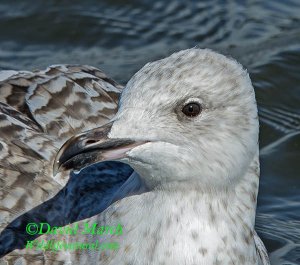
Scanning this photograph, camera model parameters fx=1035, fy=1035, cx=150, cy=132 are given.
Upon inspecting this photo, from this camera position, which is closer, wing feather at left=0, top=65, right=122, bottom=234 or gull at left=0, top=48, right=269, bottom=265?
gull at left=0, top=48, right=269, bottom=265

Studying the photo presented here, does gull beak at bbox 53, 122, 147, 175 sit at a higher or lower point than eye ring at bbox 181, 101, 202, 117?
lower

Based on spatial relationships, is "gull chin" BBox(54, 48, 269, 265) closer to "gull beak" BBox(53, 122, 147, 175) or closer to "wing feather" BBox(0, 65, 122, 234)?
"gull beak" BBox(53, 122, 147, 175)

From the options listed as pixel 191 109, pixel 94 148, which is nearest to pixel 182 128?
pixel 191 109

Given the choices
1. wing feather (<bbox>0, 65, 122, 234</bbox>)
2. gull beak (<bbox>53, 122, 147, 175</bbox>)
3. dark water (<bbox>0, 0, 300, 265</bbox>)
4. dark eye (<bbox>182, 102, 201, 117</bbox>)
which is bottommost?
dark water (<bbox>0, 0, 300, 265</bbox>)

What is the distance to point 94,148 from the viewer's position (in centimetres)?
462

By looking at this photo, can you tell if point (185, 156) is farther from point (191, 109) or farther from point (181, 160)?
point (191, 109)

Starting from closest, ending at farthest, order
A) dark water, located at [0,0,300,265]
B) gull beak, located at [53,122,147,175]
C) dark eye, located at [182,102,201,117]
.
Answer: gull beak, located at [53,122,147,175]
dark eye, located at [182,102,201,117]
dark water, located at [0,0,300,265]

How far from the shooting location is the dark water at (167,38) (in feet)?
27.2

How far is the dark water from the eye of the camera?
27.2 ft

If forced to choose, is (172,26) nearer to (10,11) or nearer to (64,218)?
(10,11)

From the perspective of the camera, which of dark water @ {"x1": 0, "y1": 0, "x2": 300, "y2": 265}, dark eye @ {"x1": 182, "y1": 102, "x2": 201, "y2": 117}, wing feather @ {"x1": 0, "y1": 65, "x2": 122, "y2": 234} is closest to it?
dark eye @ {"x1": 182, "y1": 102, "x2": 201, "y2": 117}

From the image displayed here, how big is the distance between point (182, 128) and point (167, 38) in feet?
14.0

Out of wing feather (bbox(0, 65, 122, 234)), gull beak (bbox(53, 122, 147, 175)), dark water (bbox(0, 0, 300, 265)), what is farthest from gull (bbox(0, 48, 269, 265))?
dark water (bbox(0, 0, 300, 265))

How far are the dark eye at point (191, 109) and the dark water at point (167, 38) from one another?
2.93 m
